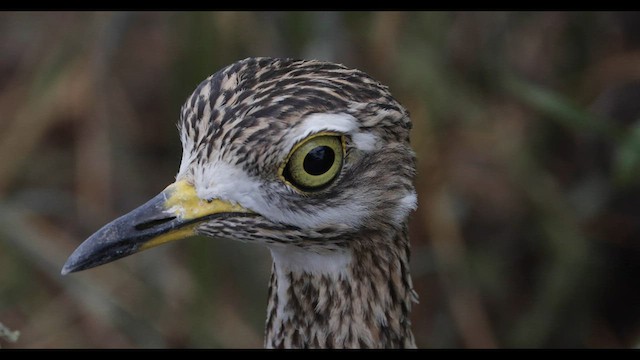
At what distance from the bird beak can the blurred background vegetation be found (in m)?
1.68

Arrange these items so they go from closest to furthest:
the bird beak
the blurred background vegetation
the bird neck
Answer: the bird beak → the bird neck → the blurred background vegetation

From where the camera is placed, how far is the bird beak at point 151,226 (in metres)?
2.52

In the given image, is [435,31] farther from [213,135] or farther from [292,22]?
[213,135]

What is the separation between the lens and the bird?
255cm

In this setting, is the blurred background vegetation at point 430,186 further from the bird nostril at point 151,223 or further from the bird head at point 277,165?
the bird nostril at point 151,223

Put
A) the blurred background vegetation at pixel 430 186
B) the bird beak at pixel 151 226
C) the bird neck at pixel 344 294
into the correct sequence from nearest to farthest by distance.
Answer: the bird beak at pixel 151 226
the bird neck at pixel 344 294
the blurred background vegetation at pixel 430 186

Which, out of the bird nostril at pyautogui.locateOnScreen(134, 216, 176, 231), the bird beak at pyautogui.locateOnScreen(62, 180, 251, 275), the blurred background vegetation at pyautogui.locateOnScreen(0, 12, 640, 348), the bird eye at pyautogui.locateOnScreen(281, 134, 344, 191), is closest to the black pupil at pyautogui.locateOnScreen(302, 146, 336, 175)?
the bird eye at pyautogui.locateOnScreen(281, 134, 344, 191)

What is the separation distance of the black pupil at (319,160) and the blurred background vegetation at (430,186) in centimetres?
164

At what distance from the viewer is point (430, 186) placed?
15.2 feet

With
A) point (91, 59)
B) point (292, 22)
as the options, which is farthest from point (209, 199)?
point (91, 59)

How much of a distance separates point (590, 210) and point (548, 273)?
0.34 metres

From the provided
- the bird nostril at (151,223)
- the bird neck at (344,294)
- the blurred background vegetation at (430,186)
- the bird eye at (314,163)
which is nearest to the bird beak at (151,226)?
the bird nostril at (151,223)

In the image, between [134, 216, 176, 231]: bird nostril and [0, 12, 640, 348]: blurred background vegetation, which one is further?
[0, 12, 640, 348]: blurred background vegetation

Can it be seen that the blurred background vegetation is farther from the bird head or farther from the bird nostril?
the bird nostril
